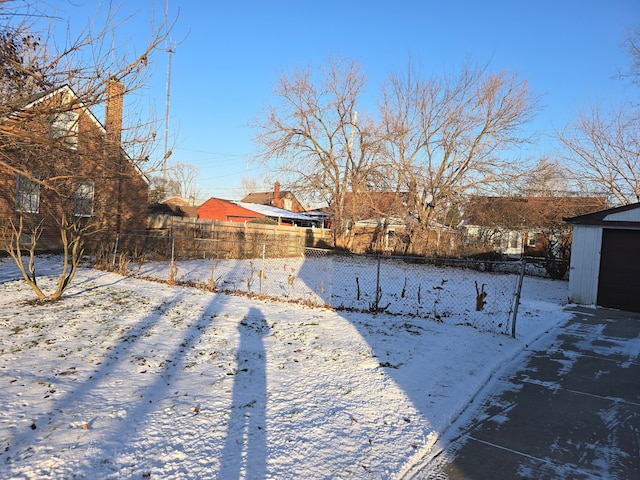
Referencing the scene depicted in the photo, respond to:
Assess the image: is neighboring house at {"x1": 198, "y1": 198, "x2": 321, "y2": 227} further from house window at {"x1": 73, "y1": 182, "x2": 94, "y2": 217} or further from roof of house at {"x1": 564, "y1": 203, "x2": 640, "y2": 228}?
roof of house at {"x1": 564, "y1": 203, "x2": 640, "y2": 228}

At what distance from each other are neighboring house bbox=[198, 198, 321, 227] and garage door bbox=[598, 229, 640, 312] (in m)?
26.6

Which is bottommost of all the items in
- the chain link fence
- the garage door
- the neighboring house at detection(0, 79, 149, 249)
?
the chain link fence

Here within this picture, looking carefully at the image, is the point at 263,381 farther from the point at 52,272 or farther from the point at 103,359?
the point at 52,272

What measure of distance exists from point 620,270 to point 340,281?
790 cm

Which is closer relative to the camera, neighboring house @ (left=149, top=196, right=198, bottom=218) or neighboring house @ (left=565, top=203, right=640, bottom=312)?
neighboring house @ (left=565, top=203, right=640, bottom=312)

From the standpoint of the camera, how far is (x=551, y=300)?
1259cm

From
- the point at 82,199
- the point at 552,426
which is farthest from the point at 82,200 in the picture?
the point at 552,426

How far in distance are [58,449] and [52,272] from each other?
10.2 m

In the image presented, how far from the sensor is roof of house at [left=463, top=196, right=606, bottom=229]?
21.6 m

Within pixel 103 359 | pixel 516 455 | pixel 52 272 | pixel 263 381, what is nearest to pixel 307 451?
pixel 263 381

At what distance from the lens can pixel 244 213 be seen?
131 ft

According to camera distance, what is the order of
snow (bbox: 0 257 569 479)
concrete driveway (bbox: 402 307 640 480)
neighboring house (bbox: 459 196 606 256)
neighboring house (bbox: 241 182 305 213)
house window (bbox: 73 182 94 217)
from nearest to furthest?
snow (bbox: 0 257 569 479), concrete driveway (bbox: 402 307 640 480), house window (bbox: 73 182 94 217), neighboring house (bbox: 459 196 606 256), neighboring house (bbox: 241 182 305 213)

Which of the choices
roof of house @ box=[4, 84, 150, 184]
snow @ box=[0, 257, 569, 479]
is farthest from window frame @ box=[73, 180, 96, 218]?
roof of house @ box=[4, 84, 150, 184]

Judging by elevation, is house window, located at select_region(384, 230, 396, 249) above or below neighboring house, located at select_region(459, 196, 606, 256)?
below
